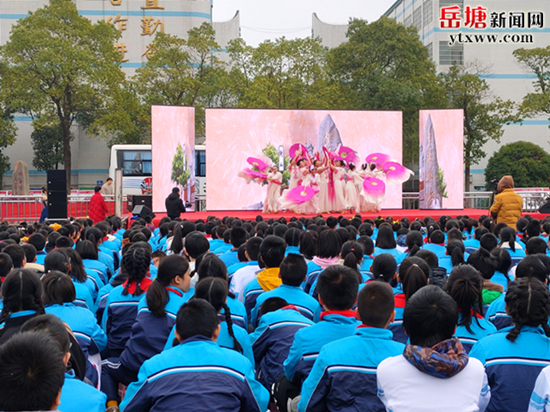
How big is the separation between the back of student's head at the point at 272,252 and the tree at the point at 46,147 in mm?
24218

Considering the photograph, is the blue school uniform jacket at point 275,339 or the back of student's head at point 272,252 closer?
the blue school uniform jacket at point 275,339

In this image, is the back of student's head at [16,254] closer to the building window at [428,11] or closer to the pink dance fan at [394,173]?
the pink dance fan at [394,173]

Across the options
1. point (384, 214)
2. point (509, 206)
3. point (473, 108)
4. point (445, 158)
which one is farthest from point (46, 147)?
point (509, 206)

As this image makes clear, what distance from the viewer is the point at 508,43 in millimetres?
28328

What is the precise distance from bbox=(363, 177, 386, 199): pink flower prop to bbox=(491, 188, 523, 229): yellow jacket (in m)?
7.09

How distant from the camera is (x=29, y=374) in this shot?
1619 mm

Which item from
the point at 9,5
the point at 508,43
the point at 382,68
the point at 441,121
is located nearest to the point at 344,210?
the point at 441,121

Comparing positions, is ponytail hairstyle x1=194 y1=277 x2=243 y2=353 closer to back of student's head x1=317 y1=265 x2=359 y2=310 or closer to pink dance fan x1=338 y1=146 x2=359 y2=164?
back of student's head x1=317 y1=265 x2=359 y2=310

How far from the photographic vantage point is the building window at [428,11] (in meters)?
28.5

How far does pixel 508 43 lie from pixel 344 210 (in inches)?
741

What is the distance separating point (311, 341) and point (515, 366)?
89 centimetres

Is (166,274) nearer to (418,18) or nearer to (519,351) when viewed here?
(519,351)

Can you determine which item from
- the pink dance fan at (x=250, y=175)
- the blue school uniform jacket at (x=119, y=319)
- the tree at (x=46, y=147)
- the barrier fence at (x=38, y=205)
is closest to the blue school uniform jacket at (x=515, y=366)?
the blue school uniform jacket at (x=119, y=319)

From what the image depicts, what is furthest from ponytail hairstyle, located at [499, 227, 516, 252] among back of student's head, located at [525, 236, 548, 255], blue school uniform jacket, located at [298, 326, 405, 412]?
blue school uniform jacket, located at [298, 326, 405, 412]
